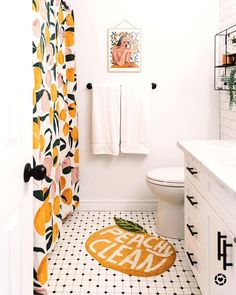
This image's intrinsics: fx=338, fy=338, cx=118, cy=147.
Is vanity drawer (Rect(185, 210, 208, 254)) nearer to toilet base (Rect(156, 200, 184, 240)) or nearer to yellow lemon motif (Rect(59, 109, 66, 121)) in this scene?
toilet base (Rect(156, 200, 184, 240))

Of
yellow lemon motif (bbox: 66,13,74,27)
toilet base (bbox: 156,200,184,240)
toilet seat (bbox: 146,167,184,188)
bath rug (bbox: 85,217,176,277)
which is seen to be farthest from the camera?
yellow lemon motif (bbox: 66,13,74,27)

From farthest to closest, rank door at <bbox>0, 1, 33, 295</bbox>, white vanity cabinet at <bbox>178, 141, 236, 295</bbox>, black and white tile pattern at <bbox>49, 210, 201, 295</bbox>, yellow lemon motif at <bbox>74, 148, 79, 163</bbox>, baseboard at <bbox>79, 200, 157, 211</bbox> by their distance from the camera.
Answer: baseboard at <bbox>79, 200, 157, 211</bbox>, yellow lemon motif at <bbox>74, 148, 79, 163</bbox>, black and white tile pattern at <bbox>49, 210, 201, 295</bbox>, white vanity cabinet at <bbox>178, 141, 236, 295</bbox>, door at <bbox>0, 1, 33, 295</bbox>

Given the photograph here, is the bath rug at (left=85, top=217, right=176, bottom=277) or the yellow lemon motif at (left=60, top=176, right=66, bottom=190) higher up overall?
the yellow lemon motif at (left=60, top=176, right=66, bottom=190)

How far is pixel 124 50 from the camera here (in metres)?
3.10

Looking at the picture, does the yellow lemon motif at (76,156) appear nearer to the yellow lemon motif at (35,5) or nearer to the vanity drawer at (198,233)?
the vanity drawer at (198,233)

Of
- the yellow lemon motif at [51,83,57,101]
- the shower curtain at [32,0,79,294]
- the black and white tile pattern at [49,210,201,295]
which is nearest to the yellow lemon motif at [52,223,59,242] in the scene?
the shower curtain at [32,0,79,294]

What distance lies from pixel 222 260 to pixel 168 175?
1.32m

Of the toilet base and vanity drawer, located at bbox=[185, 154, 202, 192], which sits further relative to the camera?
the toilet base

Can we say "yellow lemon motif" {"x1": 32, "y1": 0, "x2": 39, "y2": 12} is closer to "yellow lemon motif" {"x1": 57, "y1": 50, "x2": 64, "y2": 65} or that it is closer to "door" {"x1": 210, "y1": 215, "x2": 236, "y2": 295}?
"yellow lemon motif" {"x1": 57, "y1": 50, "x2": 64, "y2": 65}

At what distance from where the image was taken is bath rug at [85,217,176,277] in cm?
215

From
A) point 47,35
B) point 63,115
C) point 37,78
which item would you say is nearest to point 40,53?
point 37,78

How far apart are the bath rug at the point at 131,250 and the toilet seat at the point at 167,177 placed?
17.2 inches

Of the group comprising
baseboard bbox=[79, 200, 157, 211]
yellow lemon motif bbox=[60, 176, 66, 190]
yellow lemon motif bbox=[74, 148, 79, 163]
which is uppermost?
yellow lemon motif bbox=[74, 148, 79, 163]

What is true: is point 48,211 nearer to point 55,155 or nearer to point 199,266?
point 55,155
